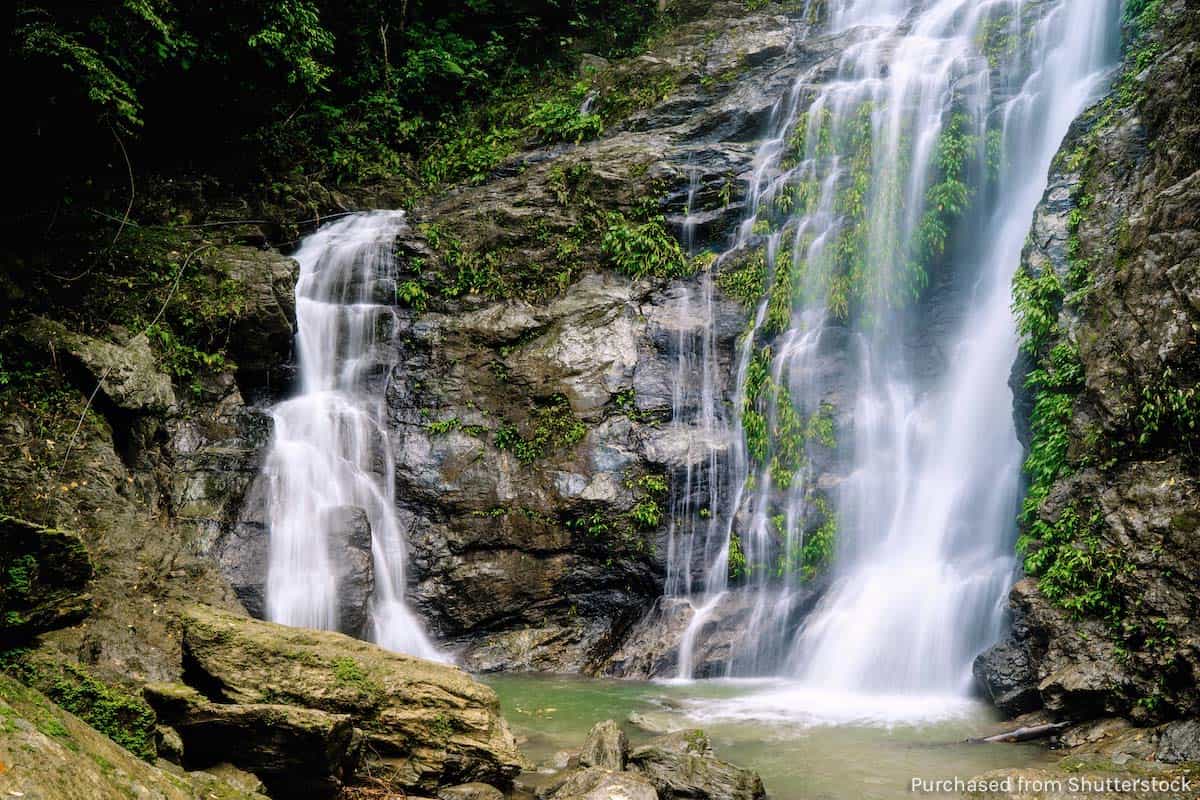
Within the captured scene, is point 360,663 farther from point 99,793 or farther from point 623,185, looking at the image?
point 623,185

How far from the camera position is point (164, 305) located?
33.7ft

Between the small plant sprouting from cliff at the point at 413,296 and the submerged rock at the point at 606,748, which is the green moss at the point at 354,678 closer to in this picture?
the submerged rock at the point at 606,748

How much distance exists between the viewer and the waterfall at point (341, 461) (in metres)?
9.39

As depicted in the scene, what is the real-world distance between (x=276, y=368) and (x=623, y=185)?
6765mm

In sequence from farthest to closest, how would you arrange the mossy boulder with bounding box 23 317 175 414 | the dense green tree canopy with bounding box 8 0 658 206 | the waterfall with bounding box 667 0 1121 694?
the waterfall with bounding box 667 0 1121 694
the dense green tree canopy with bounding box 8 0 658 206
the mossy boulder with bounding box 23 317 175 414

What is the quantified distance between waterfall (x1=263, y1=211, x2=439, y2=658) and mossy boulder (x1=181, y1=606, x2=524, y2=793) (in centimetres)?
388

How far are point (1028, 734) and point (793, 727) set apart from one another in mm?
2169

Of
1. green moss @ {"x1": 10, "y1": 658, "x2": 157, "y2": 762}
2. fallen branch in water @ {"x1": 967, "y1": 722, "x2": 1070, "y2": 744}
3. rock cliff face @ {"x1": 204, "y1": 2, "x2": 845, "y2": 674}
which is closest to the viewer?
green moss @ {"x1": 10, "y1": 658, "x2": 157, "y2": 762}

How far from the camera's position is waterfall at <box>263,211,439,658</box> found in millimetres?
→ 9391

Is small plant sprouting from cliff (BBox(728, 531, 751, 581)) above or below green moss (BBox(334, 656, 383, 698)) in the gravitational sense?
above

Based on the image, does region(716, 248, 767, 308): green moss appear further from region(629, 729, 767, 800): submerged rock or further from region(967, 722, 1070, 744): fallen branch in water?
region(629, 729, 767, 800): submerged rock

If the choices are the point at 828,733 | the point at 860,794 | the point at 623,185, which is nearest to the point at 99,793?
the point at 860,794

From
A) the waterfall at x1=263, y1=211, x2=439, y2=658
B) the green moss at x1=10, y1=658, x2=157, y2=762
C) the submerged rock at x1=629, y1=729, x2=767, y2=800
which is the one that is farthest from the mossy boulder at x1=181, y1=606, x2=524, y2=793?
the waterfall at x1=263, y1=211, x2=439, y2=658

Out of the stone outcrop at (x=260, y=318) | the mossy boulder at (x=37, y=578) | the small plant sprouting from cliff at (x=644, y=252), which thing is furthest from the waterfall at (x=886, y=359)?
the mossy boulder at (x=37, y=578)
